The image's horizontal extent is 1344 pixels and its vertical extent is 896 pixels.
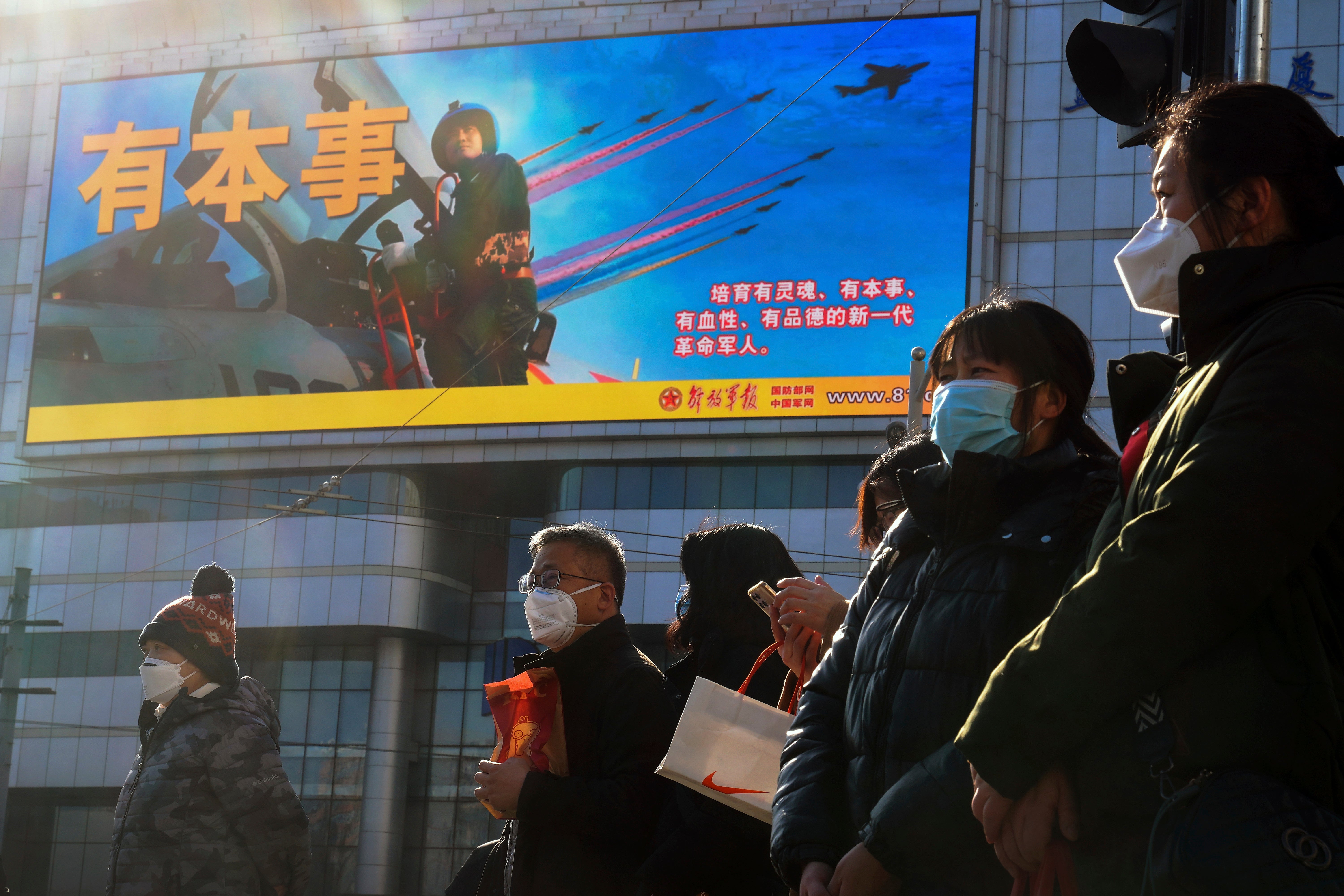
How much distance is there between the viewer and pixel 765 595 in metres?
3.31

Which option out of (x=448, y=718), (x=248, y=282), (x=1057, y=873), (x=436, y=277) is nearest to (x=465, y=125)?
(x=436, y=277)

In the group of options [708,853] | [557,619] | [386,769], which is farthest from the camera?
[386,769]

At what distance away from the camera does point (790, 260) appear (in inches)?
882

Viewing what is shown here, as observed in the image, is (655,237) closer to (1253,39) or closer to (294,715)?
(294,715)

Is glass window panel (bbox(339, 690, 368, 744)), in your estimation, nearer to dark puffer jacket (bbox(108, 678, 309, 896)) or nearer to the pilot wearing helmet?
the pilot wearing helmet

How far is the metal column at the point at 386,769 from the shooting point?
942 inches

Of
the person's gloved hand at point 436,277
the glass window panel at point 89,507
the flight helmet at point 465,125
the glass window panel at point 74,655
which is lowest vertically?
the glass window panel at point 74,655

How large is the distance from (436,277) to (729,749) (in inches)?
840

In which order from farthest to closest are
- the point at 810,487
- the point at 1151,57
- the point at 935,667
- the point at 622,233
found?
1. the point at 622,233
2. the point at 810,487
3. the point at 1151,57
4. the point at 935,667

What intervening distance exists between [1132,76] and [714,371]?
18.6m

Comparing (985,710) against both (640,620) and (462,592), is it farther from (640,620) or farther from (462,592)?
(462,592)

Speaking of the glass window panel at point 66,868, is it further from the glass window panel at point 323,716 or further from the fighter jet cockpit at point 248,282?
the fighter jet cockpit at point 248,282

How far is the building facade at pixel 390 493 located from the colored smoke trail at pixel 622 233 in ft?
8.77

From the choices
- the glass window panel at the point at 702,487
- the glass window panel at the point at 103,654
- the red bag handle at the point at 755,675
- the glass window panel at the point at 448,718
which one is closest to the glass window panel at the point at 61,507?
the glass window panel at the point at 103,654
